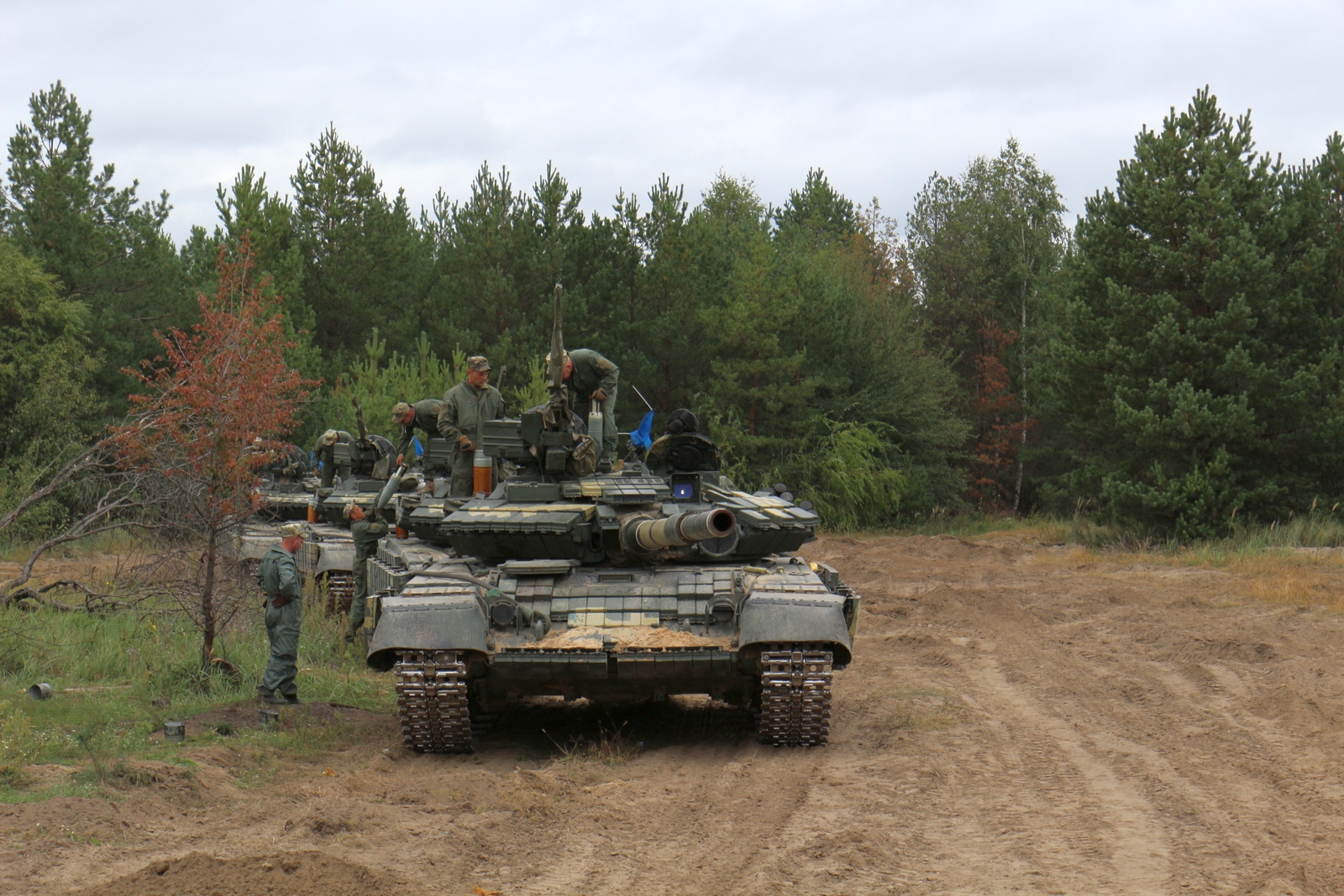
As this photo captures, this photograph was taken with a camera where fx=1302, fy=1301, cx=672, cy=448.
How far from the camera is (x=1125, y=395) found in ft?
78.1

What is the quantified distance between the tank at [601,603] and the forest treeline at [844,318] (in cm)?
779

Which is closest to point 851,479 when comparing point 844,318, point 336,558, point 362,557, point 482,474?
point 844,318

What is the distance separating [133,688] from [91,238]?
862 inches

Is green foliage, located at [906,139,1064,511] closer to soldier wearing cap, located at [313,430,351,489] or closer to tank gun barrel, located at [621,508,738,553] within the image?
soldier wearing cap, located at [313,430,351,489]

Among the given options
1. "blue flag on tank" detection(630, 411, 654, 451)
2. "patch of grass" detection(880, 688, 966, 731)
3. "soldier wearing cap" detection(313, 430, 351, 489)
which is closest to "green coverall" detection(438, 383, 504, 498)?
"blue flag on tank" detection(630, 411, 654, 451)

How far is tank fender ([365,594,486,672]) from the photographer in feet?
26.3

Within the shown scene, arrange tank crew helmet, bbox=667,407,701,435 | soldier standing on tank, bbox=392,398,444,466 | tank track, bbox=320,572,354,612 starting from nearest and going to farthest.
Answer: tank crew helmet, bbox=667,407,701,435 < soldier standing on tank, bbox=392,398,444,466 < tank track, bbox=320,572,354,612

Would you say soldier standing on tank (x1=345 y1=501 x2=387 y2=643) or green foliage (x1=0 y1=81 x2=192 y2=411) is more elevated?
green foliage (x1=0 y1=81 x2=192 y2=411)

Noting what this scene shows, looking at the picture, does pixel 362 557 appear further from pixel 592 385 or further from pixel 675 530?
pixel 675 530

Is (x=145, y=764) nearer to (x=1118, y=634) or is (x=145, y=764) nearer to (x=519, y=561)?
(x=519, y=561)

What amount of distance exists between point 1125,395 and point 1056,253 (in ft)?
64.4

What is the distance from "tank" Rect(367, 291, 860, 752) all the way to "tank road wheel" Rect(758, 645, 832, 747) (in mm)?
11

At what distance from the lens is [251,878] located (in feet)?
17.4

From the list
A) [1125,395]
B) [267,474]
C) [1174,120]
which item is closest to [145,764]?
[267,474]
